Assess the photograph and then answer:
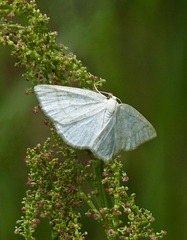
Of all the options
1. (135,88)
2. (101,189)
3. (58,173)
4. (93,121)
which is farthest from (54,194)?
(135,88)

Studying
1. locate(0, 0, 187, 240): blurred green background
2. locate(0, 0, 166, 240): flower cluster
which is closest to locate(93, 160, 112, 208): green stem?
locate(0, 0, 166, 240): flower cluster

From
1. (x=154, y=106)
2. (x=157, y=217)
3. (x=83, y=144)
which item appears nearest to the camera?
(x=83, y=144)

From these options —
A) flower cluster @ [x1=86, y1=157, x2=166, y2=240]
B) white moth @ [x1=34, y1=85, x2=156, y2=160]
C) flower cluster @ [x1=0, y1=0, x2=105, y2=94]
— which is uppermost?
flower cluster @ [x1=0, y1=0, x2=105, y2=94]

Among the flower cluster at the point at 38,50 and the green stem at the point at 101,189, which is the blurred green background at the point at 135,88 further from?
the flower cluster at the point at 38,50

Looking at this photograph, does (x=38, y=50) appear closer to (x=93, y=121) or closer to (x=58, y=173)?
Answer: (x=93, y=121)

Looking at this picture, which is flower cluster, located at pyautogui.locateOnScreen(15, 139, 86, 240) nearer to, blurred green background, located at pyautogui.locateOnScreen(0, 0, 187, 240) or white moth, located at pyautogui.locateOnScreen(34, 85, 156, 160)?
white moth, located at pyautogui.locateOnScreen(34, 85, 156, 160)

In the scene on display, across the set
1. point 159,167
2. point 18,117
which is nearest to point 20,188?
point 18,117

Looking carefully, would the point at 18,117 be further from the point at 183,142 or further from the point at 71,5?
the point at 183,142
